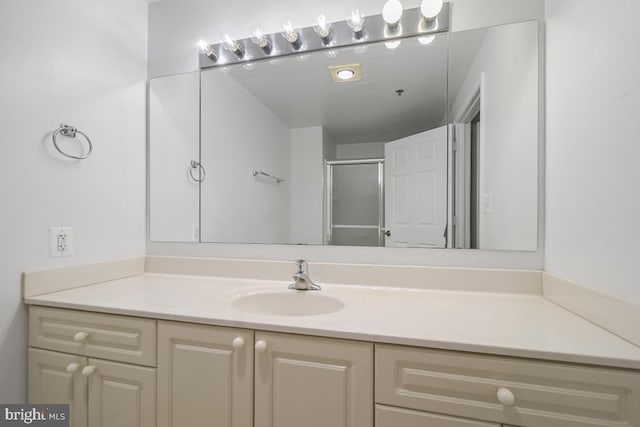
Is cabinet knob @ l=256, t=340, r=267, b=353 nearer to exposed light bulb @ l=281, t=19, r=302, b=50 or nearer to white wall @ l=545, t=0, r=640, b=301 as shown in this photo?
white wall @ l=545, t=0, r=640, b=301

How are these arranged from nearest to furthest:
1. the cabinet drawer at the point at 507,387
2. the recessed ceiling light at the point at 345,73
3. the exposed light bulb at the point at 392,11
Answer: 1. the cabinet drawer at the point at 507,387
2. the exposed light bulb at the point at 392,11
3. the recessed ceiling light at the point at 345,73

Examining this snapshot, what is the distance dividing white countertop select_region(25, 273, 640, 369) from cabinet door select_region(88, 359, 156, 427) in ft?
0.63

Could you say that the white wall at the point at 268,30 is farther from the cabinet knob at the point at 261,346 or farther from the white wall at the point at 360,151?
the cabinet knob at the point at 261,346

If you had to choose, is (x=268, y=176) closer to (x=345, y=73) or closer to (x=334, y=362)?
(x=345, y=73)

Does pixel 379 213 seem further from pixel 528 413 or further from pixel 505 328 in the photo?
pixel 528 413

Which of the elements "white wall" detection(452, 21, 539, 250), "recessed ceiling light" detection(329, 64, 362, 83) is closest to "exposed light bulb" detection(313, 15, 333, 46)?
"recessed ceiling light" detection(329, 64, 362, 83)

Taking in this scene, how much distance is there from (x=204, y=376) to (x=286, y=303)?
0.43 metres

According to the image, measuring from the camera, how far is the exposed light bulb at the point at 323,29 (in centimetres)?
129

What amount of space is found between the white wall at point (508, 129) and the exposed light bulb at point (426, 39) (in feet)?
0.66

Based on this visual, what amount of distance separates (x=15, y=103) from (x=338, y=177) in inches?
47.6

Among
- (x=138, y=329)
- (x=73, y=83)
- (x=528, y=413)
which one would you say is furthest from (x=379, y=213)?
(x=73, y=83)

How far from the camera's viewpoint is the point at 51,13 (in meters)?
1.10

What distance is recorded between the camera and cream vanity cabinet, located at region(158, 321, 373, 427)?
2.48 feet

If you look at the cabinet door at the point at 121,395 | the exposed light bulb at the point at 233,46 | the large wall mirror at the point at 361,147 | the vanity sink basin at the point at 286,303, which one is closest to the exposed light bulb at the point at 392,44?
the large wall mirror at the point at 361,147
